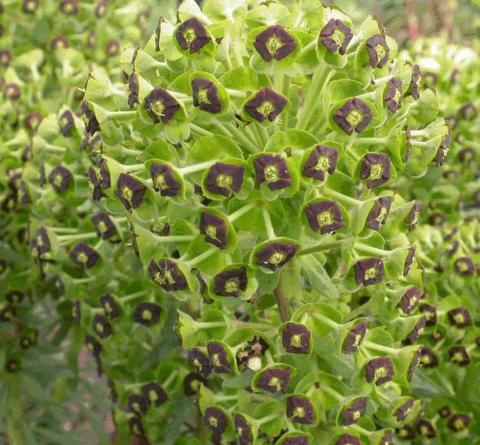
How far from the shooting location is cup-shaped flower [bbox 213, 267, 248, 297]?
1.34 meters

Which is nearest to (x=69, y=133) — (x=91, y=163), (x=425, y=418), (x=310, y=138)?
(x=91, y=163)

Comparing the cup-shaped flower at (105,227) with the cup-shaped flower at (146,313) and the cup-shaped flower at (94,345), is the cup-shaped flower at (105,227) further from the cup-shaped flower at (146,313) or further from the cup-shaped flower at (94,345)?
the cup-shaped flower at (94,345)

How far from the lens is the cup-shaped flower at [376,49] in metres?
1.35

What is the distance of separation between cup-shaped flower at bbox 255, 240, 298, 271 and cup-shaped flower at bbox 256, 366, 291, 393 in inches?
7.2

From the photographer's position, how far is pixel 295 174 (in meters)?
1.30

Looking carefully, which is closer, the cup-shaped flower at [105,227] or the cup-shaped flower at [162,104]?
the cup-shaped flower at [162,104]

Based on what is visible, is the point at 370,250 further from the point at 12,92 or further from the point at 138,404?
the point at 12,92

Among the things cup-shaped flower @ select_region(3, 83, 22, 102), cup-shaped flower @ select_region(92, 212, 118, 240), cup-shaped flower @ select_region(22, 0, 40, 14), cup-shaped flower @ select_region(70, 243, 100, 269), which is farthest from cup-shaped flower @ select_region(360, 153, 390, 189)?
cup-shaped flower @ select_region(22, 0, 40, 14)

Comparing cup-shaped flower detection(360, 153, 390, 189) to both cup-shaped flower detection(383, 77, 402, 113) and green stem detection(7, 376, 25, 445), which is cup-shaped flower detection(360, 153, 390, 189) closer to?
cup-shaped flower detection(383, 77, 402, 113)

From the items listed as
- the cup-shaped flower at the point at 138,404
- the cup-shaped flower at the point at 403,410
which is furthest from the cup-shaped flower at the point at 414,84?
the cup-shaped flower at the point at 138,404

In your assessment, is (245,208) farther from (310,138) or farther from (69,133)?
(69,133)

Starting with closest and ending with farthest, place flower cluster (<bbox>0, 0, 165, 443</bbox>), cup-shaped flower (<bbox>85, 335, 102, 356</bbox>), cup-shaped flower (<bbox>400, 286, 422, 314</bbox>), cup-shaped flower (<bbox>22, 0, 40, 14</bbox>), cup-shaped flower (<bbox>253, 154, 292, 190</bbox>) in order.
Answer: cup-shaped flower (<bbox>253, 154, 292, 190</bbox>) → cup-shaped flower (<bbox>400, 286, 422, 314</bbox>) → cup-shaped flower (<bbox>85, 335, 102, 356</bbox>) → flower cluster (<bbox>0, 0, 165, 443</bbox>) → cup-shaped flower (<bbox>22, 0, 40, 14</bbox>)

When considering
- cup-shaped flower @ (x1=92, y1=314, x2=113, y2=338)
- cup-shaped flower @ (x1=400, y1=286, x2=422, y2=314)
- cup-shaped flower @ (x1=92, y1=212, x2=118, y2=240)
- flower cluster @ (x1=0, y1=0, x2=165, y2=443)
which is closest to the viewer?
cup-shaped flower @ (x1=400, y1=286, x2=422, y2=314)

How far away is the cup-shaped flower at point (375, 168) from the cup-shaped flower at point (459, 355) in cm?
69
